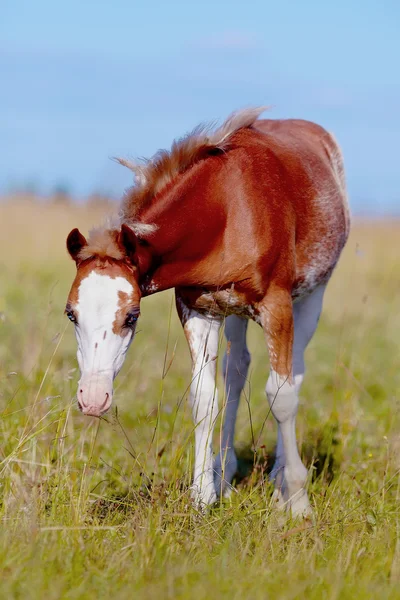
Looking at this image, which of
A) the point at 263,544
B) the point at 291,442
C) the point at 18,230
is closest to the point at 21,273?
the point at 18,230

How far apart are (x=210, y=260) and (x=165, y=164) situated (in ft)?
1.70

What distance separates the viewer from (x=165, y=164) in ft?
13.6

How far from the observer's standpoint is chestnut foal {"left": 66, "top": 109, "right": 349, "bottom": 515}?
12.0ft

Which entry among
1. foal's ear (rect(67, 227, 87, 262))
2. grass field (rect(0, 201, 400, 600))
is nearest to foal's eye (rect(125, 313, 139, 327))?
grass field (rect(0, 201, 400, 600))

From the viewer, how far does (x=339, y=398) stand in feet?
23.2

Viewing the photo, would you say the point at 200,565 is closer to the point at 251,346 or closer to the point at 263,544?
the point at 263,544

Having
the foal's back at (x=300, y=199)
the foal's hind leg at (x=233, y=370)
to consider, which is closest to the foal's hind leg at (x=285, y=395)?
the foal's back at (x=300, y=199)

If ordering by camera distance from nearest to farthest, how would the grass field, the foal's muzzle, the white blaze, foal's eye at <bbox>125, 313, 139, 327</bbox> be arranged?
the grass field
the foal's muzzle
the white blaze
foal's eye at <bbox>125, 313, 139, 327</bbox>

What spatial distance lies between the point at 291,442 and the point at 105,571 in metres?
1.79

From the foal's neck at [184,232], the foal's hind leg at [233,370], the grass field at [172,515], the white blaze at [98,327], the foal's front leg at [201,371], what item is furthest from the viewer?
the foal's hind leg at [233,370]

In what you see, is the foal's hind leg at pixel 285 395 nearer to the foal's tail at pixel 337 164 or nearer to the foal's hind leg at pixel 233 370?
the foal's hind leg at pixel 233 370

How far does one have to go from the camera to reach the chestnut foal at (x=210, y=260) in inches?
144

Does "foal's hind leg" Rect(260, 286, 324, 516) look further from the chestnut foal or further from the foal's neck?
the foal's neck

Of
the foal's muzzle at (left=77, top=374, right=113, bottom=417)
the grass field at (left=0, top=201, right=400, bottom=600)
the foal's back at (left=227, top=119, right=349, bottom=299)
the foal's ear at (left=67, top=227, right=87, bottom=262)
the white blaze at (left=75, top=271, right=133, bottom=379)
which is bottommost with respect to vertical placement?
the grass field at (left=0, top=201, right=400, bottom=600)
